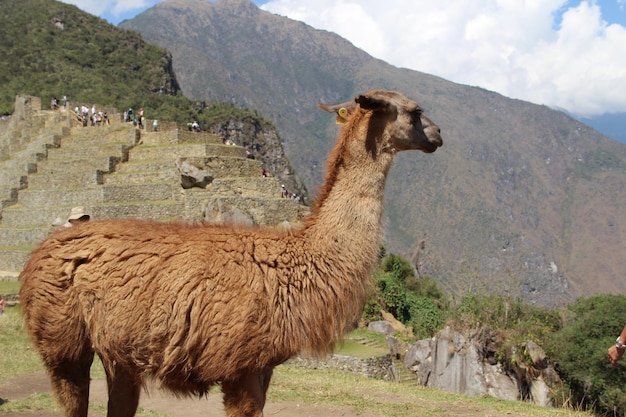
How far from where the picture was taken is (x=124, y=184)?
82.2 feet

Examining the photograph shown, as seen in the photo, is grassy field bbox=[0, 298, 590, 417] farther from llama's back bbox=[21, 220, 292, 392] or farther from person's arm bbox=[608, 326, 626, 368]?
person's arm bbox=[608, 326, 626, 368]

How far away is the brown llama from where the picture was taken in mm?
3420

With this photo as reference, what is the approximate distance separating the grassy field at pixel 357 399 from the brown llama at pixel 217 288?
90.6 inches

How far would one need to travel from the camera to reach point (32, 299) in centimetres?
380

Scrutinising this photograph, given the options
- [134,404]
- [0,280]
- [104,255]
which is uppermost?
[104,255]

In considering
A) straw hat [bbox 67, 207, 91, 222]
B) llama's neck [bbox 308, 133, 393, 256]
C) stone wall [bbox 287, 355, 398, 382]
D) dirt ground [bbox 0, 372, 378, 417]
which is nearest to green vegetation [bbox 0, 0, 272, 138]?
stone wall [bbox 287, 355, 398, 382]

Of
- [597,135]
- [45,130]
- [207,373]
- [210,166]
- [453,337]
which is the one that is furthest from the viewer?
[597,135]

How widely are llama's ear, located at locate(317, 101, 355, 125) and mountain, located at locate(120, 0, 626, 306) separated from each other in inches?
1605

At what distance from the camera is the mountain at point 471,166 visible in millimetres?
72875

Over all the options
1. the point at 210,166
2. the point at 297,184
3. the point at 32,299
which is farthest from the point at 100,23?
the point at 32,299

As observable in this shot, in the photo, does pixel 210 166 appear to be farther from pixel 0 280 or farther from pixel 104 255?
pixel 104 255

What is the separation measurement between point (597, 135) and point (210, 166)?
102 metres

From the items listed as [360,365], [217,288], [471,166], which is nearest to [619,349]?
[217,288]

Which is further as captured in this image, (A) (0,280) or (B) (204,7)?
(B) (204,7)
